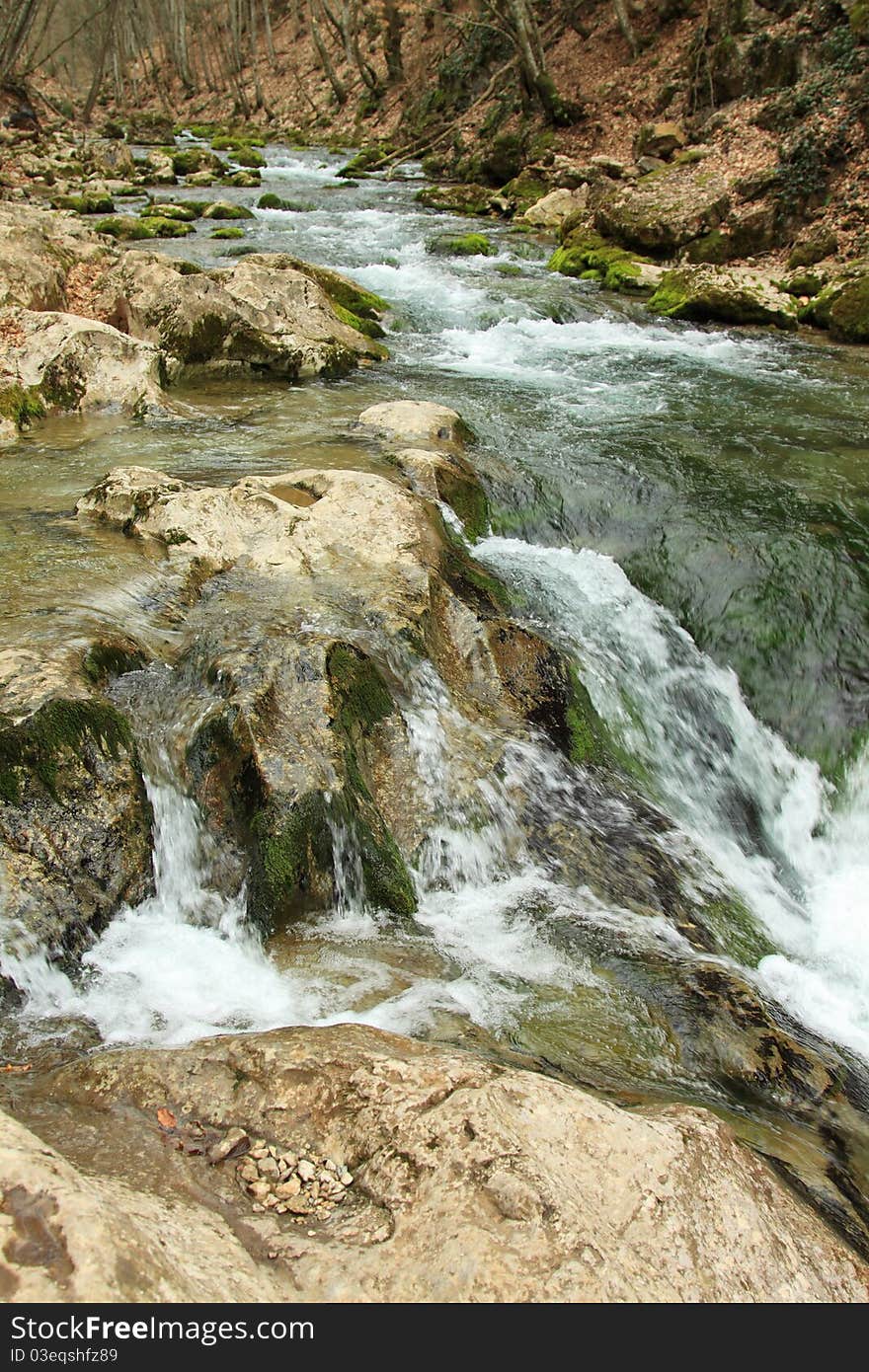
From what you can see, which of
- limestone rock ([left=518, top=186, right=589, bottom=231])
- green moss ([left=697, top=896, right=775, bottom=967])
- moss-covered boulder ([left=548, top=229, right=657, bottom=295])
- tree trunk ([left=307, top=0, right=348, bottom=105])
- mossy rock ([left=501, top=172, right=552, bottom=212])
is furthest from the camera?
tree trunk ([left=307, top=0, right=348, bottom=105])

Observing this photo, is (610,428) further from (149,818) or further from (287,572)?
(149,818)

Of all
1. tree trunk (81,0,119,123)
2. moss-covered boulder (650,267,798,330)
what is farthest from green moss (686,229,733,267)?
tree trunk (81,0,119,123)

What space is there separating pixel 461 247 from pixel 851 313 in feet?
27.6

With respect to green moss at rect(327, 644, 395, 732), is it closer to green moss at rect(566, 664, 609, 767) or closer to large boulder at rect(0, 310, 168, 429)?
green moss at rect(566, 664, 609, 767)

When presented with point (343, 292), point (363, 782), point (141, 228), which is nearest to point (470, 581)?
point (363, 782)

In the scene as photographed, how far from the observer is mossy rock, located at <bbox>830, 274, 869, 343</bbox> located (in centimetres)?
1248

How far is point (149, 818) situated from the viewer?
4.32 meters

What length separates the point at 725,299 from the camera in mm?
13836

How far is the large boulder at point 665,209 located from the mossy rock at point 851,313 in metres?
4.42

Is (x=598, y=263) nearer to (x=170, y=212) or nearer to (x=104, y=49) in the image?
(x=170, y=212)

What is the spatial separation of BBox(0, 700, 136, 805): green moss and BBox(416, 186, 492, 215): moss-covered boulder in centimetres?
2233

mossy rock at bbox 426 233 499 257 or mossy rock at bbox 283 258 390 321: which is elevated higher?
mossy rock at bbox 426 233 499 257

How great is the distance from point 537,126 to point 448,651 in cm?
2532

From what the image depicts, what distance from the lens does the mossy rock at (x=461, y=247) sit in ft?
58.0
